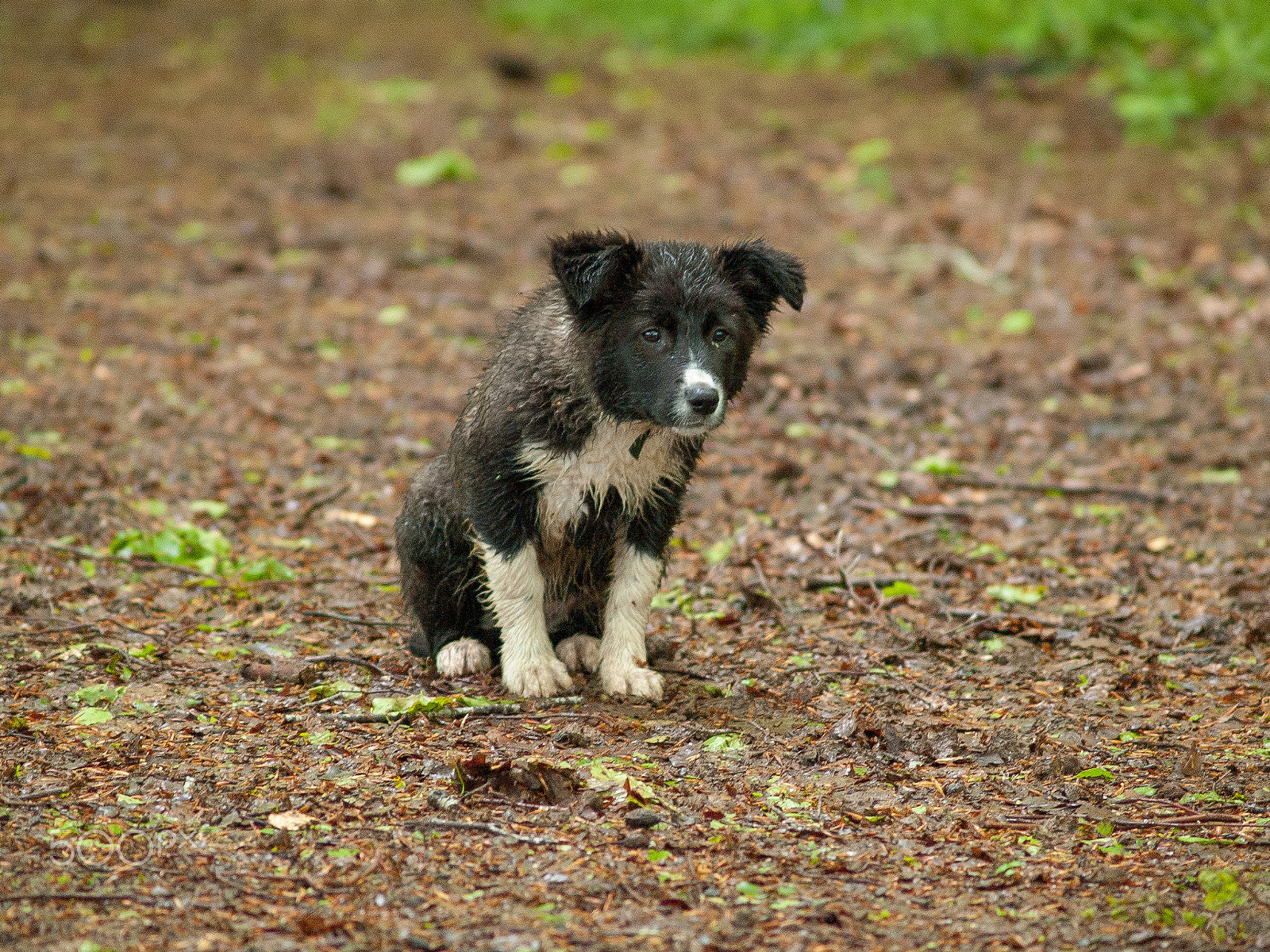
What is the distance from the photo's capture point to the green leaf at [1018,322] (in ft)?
35.9

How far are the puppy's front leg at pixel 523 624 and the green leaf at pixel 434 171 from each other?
9387 millimetres

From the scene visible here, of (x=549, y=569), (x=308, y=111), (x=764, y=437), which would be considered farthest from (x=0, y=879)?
(x=308, y=111)

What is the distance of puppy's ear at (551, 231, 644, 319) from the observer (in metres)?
5.20

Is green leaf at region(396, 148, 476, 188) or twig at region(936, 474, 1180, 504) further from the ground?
green leaf at region(396, 148, 476, 188)

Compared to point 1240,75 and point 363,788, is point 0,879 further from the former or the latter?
point 1240,75

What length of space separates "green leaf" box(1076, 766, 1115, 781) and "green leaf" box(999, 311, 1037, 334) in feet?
21.4

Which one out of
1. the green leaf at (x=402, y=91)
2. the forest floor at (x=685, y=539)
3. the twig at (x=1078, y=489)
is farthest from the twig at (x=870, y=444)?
the green leaf at (x=402, y=91)

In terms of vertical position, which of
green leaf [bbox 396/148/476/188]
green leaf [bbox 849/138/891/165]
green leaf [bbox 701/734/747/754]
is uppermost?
green leaf [bbox 849/138/891/165]

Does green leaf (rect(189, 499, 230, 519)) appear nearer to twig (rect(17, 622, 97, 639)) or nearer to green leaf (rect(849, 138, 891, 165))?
twig (rect(17, 622, 97, 639))

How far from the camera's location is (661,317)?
17.4 ft

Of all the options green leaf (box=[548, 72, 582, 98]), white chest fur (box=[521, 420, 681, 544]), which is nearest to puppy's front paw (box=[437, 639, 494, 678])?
white chest fur (box=[521, 420, 681, 544])

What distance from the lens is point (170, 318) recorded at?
34.9ft

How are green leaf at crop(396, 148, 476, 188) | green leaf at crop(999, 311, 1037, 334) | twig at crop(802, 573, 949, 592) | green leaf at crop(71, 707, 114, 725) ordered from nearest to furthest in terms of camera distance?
green leaf at crop(71, 707, 114, 725) → twig at crop(802, 573, 949, 592) → green leaf at crop(999, 311, 1037, 334) → green leaf at crop(396, 148, 476, 188)

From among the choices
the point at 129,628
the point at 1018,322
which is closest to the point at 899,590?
the point at 129,628
